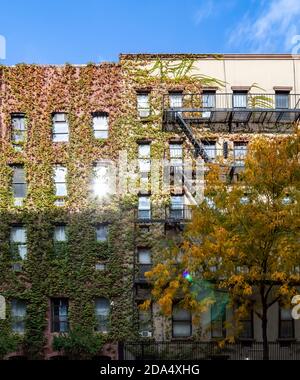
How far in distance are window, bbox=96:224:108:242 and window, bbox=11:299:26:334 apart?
545 centimetres

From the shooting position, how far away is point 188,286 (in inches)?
1155

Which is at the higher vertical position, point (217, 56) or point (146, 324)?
point (217, 56)

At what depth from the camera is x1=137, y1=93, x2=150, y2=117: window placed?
3825 cm

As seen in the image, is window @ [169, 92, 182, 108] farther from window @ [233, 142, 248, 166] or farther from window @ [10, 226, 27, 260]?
window @ [10, 226, 27, 260]

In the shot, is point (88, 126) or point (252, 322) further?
point (88, 126)

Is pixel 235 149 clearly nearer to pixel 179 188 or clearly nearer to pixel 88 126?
pixel 179 188

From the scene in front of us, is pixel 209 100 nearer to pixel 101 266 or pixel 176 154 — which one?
pixel 176 154

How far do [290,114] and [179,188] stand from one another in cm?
760

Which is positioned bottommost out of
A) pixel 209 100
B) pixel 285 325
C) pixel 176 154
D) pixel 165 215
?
pixel 285 325

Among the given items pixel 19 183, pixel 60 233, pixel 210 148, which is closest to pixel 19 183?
pixel 19 183

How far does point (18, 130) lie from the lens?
1502 inches

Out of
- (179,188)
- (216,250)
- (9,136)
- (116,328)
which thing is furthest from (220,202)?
(9,136)

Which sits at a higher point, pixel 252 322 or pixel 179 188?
pixel 179 188

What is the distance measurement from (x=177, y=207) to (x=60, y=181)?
22.2 ft
